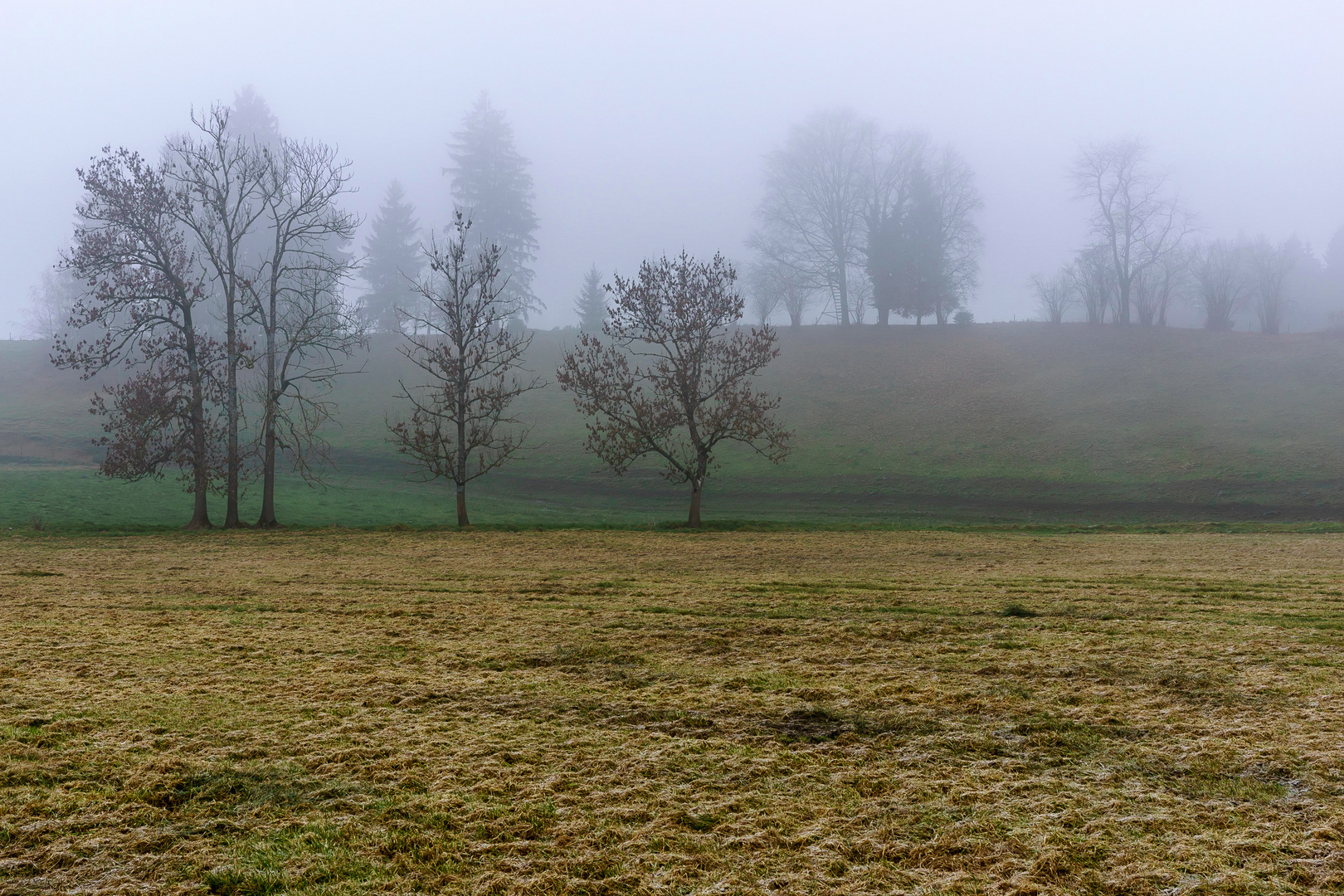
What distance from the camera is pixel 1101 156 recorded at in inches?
2295

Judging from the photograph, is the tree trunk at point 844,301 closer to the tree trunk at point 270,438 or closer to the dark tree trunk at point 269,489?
the tree trunk at point 270,438

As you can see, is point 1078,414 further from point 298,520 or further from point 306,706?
point 306,706

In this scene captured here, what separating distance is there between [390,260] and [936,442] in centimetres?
4822

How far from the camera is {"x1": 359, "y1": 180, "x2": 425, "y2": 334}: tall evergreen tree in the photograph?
67.2 m

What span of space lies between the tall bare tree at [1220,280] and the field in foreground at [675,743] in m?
57.6

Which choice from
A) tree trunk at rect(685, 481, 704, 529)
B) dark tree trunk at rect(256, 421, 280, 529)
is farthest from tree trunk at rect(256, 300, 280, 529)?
tree trunk at rect(685, 481, 704, 529)

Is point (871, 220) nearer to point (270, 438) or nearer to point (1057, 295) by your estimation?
point (1057, 295)

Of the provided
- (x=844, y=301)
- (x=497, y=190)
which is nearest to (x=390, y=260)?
(x=497, y=190)

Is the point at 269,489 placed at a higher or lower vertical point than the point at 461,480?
lower

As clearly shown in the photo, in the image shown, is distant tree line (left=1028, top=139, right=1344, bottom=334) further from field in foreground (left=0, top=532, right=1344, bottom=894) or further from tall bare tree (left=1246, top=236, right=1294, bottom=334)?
field in foreground (left=0, top=532, right=1344, bottom=894)

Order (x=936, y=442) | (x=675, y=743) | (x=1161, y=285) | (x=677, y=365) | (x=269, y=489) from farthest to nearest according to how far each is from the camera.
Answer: (x=1161, y=285), (x=936, y=442), (x=677, y=365), (x=269, y=489), (x=675, y=743)

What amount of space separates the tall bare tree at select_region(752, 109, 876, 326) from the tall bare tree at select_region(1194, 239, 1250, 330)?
929 inches

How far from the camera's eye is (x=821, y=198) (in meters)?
61.4

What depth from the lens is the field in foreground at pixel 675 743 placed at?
3432mm
